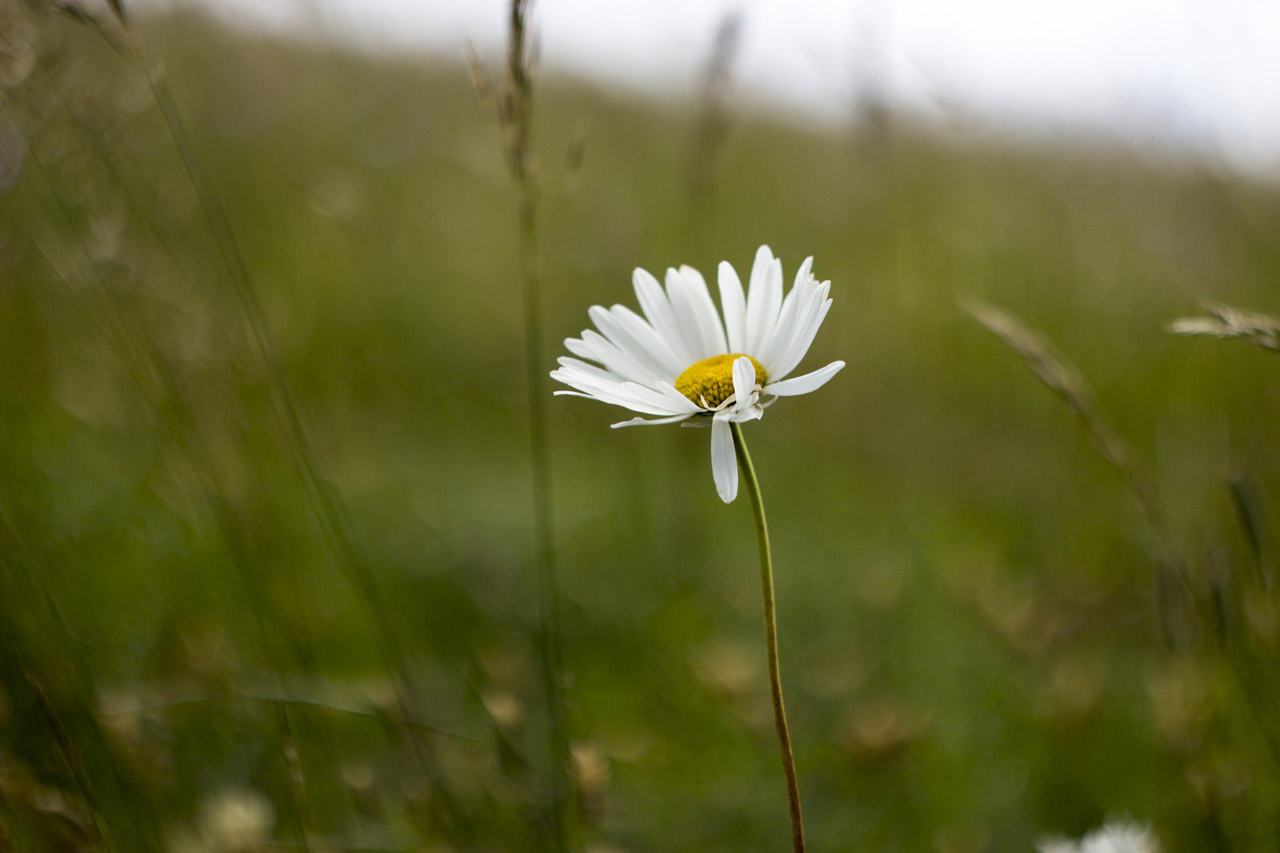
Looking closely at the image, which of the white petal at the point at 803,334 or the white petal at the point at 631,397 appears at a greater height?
the white petal at the point at 803,334

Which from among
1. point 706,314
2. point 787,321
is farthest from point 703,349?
point 787,321

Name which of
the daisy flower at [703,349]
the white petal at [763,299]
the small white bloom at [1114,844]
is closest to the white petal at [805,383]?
the daisy flower at [703,349]

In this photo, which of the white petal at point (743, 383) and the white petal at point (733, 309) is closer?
the white petal at point (743, 383)

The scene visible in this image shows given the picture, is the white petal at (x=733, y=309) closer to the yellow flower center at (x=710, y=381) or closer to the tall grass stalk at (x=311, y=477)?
the yellow flower center at (x=710, y=381)

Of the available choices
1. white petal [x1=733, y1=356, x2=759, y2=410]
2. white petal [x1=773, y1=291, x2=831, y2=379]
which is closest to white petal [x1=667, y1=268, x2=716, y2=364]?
white petal [x1=773, y1=291, x2=831, y2=379]

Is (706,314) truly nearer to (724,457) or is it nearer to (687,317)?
(687,317)
